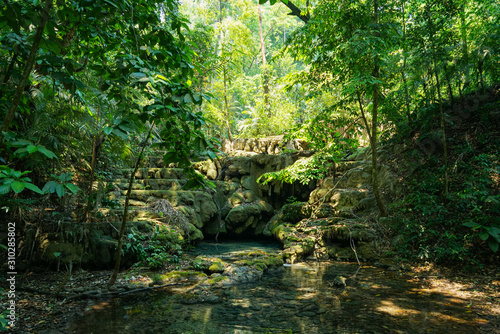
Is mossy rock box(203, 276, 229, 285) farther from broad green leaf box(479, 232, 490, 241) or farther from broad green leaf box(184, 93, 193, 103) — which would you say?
broad green leaf box(479, 232, 490, 241)

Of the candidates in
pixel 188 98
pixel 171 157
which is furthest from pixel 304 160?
pixel 188 98

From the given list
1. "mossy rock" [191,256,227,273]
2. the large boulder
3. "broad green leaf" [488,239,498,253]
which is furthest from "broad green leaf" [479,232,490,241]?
the large boulder

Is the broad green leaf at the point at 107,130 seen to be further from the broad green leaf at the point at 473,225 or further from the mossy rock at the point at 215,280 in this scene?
the broad green leaf at the point at 473,225

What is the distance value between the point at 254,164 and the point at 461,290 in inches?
397

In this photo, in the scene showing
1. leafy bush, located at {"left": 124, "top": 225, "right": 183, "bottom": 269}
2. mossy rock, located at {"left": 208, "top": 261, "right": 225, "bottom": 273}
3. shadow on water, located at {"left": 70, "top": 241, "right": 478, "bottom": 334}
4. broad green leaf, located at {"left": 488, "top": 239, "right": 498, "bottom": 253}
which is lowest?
shadow on water, located at {"left": 70, "top": 241, "right": 478, "bottom": 334}

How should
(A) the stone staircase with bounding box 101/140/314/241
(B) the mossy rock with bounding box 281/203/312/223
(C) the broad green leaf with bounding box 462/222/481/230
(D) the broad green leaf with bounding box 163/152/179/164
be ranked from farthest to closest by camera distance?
(B) the mossy rock with bounding box 281/203/312/223 < (A) the stone staircase with bounding box 101/140/314/241 < (C) the broad green leaf with bounding box 462/222/481/230 < (D) the broad green leaf with bounding box 163/152/179/164

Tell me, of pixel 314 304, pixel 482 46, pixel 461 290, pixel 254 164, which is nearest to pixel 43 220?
pixel 314 304

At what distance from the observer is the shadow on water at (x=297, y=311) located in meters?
3.45

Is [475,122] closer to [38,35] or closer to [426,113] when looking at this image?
[426,113]

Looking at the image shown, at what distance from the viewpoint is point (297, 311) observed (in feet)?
13.3

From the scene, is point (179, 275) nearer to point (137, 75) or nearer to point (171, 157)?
point (171, 157)

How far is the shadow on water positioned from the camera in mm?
3445

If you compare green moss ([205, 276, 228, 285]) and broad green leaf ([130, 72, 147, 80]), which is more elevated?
broad green leaf ([130, 72, 147, 80])

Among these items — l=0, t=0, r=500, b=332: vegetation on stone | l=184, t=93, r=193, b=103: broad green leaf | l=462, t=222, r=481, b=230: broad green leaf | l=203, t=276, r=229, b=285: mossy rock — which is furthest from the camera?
l=203, t=276, r=229, b=285: mossy rock
